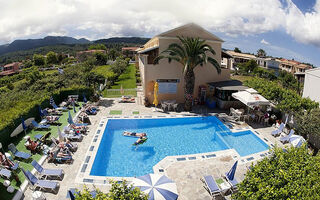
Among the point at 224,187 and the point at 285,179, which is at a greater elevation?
the point at 285,179

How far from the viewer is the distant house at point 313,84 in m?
21.7

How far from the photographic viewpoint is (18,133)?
14727mm

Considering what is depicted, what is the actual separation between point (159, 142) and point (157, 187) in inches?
291

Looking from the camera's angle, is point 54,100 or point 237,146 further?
point 54,100

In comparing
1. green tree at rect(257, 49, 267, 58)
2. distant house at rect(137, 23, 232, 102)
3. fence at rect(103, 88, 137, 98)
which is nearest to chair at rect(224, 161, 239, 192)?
distant house at rect(137, 23, 232, 102)

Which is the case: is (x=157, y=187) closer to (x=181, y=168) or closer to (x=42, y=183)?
(x=181, y=168)

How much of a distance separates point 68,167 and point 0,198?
3.28 meters

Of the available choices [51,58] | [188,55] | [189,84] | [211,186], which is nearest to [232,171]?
[211,186]

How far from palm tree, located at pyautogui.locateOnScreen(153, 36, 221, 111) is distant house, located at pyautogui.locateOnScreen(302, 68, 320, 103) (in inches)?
533

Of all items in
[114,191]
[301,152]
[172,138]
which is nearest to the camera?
[114,191]

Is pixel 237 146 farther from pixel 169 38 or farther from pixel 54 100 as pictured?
pixel 54 100

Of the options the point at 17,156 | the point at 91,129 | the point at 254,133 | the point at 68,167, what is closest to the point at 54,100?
the point at 91,129

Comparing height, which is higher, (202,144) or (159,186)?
(159,186)

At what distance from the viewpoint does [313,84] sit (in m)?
22.3
